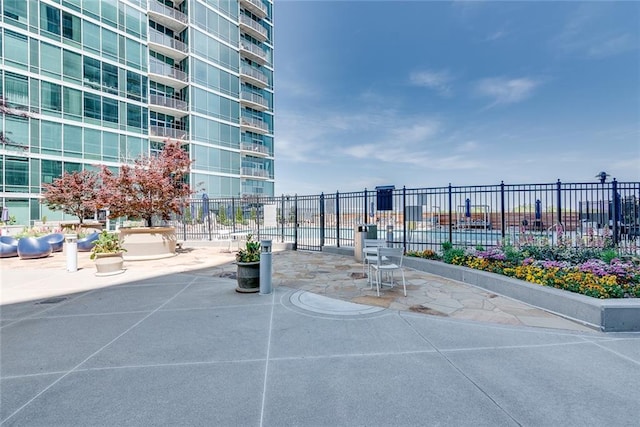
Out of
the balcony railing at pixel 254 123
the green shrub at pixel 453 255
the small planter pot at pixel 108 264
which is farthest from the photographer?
the balcony railing at pixel 254 123

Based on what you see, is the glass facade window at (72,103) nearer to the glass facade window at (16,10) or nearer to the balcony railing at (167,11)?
the glass facade window at (16,10)

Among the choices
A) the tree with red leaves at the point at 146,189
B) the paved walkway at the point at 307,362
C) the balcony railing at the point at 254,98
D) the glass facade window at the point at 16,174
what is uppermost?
the balcony railing at the point at 254,98

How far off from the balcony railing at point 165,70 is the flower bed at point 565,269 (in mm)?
34808

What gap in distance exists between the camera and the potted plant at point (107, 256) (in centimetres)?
834

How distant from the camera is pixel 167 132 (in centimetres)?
3120

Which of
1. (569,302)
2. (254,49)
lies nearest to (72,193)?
(569,302)

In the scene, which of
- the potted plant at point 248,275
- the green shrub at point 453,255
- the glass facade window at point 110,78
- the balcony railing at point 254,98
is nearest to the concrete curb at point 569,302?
the green shrub at point 453,255

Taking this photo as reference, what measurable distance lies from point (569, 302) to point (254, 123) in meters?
39.1

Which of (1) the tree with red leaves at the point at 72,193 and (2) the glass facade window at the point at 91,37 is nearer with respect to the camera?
(1) the tree with red leaves at the point at 72,193

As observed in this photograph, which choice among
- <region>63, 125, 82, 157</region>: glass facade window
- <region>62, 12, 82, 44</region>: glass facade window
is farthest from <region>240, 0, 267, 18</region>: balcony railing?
<region>63, 125, 82, 157</region>: glass facade window

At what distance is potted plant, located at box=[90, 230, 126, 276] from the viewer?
8.34 meters

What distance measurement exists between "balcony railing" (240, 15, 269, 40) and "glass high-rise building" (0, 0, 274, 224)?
19 cm

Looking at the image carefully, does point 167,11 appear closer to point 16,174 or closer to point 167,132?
point 167,132

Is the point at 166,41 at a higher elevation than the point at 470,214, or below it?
higher
